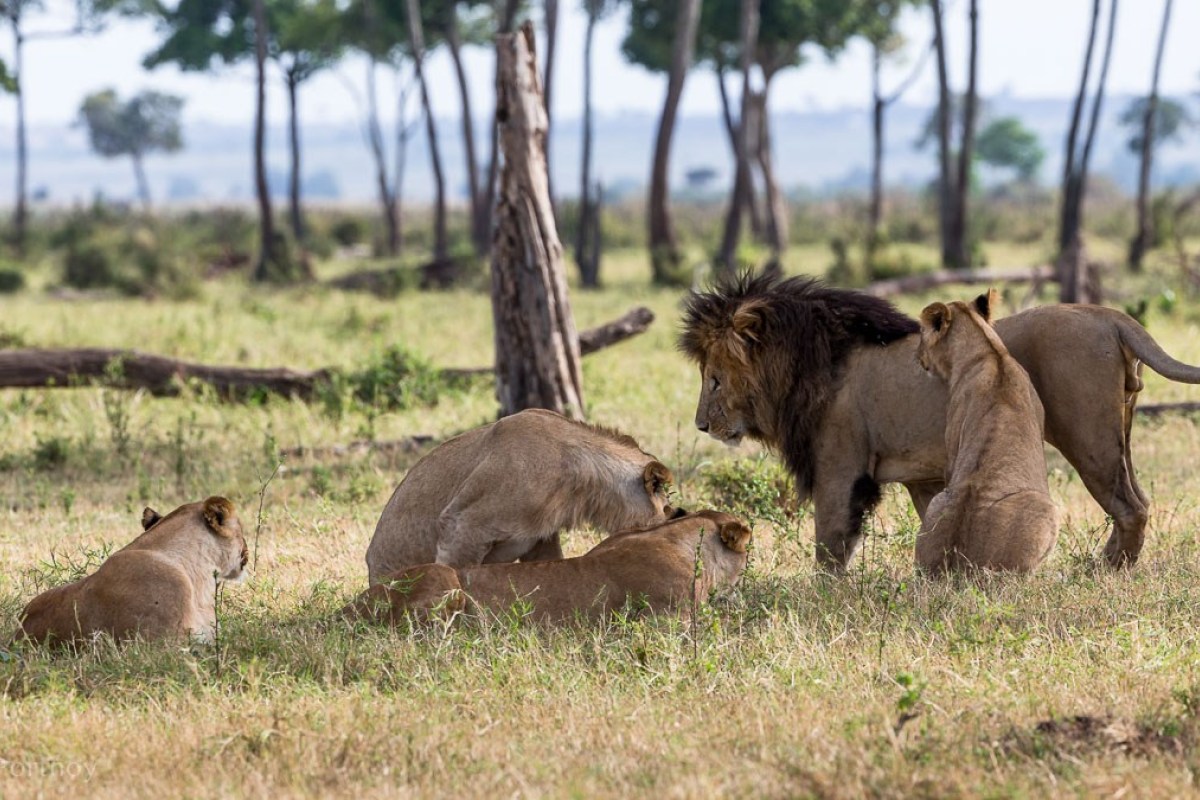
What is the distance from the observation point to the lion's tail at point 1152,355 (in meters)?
6.23

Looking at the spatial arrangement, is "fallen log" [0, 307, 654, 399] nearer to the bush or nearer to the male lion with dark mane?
the male lion with dark mane

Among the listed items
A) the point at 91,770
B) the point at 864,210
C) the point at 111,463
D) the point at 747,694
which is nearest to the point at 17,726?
the point at 91,770

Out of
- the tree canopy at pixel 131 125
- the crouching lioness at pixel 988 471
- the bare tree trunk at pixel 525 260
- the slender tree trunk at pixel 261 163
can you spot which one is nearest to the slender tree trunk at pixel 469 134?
the slender tree trunk at pixel 261 163

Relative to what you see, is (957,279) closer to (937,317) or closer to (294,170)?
(937,317)

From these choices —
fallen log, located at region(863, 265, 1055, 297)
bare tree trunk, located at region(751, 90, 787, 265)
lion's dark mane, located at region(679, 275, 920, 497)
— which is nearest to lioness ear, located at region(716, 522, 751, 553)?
lion's dark mane, located at region(679, 275, 920, 497)

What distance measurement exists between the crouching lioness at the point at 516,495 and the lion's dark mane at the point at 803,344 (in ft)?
2.25

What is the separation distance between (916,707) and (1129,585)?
1.87 m

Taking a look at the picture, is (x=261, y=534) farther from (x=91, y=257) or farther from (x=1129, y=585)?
(x=91, y=257)

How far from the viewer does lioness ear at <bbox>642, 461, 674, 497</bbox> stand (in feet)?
20.3

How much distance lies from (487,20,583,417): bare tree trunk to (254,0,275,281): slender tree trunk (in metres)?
18.1

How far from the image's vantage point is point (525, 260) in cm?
1088

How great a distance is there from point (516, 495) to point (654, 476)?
0.60 meters

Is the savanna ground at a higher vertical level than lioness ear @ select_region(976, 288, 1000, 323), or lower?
lower

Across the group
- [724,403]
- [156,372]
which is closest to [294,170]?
[156,372]
